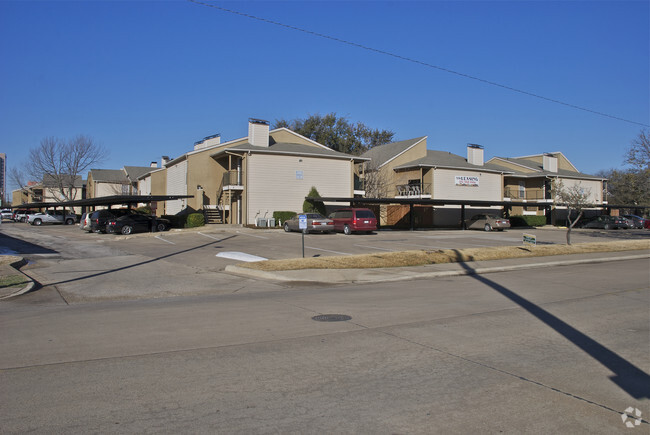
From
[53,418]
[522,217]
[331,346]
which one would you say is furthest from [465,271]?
[522,217]

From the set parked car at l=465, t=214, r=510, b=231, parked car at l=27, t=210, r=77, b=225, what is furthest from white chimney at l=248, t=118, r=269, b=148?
parked car at l=27, t=210, r=77, b=225

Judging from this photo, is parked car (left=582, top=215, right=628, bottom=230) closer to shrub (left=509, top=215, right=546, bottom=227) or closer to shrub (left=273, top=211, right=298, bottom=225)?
shrub (left=509, top=215, right=546, bottom=227)

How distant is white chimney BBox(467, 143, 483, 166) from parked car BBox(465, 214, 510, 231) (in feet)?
35.8

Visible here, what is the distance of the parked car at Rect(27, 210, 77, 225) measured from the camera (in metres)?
50.6

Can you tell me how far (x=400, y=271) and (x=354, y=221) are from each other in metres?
15.3

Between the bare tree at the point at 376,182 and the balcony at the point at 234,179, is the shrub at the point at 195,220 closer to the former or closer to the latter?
the balcony at the point at 234,179

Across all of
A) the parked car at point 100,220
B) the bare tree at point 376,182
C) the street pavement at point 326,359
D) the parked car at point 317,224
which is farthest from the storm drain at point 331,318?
the bare tree at point 376,182

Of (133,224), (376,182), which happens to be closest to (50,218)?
(133,224)

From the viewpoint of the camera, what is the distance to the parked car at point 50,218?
50.6 m

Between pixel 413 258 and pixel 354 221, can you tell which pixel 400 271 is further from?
pixel 354 221

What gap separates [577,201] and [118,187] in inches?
2340

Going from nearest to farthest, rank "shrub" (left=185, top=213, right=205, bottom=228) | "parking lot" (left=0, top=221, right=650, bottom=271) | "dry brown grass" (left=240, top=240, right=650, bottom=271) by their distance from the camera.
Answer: "dry brown grass" (left=240, top=240, right=650, bottom=271)
"parking lot" (left=0, top=221, right=650, bottom=271)
"shrub" (left=185, top=213, right=205, bottom=228)

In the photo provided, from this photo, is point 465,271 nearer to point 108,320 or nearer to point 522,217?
point 108,320

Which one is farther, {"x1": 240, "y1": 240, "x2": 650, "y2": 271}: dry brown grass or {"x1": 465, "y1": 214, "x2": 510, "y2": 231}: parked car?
{"x1": 465, "y1": 214, "x2": 510, "y2": 231}: parked car
